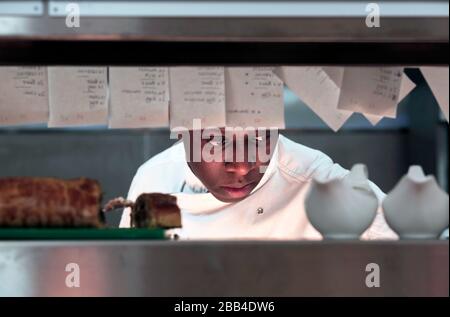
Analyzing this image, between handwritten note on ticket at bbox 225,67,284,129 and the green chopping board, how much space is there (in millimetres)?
840

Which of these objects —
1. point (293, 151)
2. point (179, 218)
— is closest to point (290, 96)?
point (293, 151)

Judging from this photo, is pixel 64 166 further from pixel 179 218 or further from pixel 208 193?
pixel 179 218

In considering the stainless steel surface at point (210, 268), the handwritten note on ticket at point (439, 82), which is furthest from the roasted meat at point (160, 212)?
the handwritten note on ticket at point (439, 82)

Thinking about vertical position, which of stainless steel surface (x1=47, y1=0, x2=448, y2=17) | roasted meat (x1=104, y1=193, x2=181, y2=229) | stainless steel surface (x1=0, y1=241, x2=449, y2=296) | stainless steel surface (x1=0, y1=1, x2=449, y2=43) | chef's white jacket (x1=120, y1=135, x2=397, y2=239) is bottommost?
stainless steel surface (x1=0, y1=241, x2=449, y2=296)

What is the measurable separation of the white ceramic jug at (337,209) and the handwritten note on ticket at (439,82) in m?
0.28

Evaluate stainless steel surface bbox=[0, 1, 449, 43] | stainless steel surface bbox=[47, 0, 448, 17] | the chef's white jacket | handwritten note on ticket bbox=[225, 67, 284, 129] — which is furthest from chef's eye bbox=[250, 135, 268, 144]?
stainless steel surface bbox=[0, 1, 449, 43]

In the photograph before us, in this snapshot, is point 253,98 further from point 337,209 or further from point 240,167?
point 337,209

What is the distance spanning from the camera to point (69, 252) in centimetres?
133

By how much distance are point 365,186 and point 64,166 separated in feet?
10.3

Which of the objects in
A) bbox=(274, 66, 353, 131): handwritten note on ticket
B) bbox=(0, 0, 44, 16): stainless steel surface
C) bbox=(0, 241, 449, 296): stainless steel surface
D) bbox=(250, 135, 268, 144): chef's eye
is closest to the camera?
bbox=(0, 241, 449, 296): stainless steel surface

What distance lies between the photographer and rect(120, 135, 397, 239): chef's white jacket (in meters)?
3.30

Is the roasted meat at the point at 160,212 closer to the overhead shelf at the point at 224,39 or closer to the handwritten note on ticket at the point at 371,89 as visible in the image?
the overhead shelf at the point at 224,39

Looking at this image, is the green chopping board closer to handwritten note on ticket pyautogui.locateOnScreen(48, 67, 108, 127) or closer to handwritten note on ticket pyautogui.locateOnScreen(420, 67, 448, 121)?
handwritten note on ticket pyautogui.locateOnScreen(420, 67, 448, 121)

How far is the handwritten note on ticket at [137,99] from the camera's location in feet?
7.54
